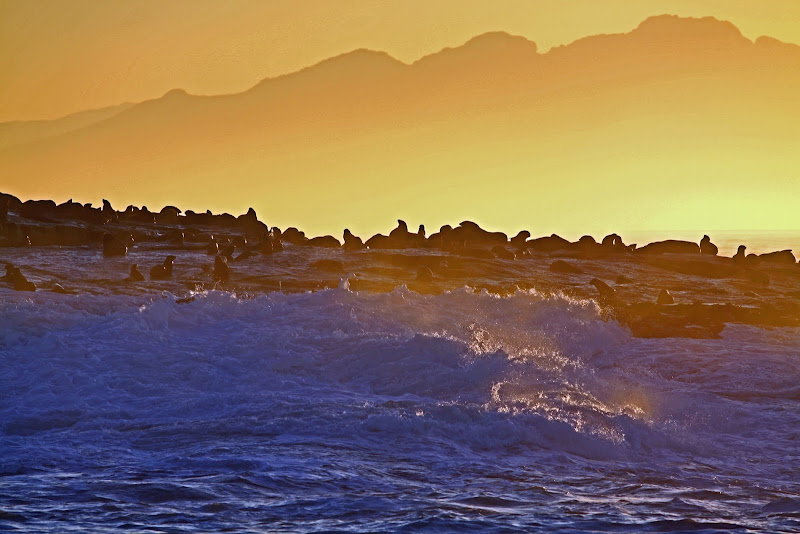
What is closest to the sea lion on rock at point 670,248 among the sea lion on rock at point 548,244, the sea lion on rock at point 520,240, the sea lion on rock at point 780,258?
the sea lion on rock at point 780,258

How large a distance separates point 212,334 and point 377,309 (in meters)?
5.53

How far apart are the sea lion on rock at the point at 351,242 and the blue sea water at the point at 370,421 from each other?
25.6 m

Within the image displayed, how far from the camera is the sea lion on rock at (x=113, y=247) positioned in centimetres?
4484

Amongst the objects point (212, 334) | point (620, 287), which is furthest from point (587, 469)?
point (620, 287)

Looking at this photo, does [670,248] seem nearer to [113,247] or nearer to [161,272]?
[113,247]

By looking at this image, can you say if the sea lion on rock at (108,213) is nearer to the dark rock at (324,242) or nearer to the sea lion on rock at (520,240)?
the dark rock at (324,242)

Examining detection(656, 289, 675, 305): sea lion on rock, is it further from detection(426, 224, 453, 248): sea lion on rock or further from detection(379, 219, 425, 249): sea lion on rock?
detection(379, 219, 425, 249): sea lion on rock

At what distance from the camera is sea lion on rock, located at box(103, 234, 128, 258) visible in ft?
147

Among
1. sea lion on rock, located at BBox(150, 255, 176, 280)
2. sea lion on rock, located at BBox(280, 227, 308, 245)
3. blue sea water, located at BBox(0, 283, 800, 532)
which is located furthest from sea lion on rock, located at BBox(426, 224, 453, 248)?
Result: blue sea water, located at BBox(0, 283, 800, 532)

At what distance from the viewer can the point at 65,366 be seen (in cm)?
2238

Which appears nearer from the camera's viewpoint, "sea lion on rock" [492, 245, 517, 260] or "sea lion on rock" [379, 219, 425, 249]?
"sea lion on rock" [492, 245, 517, 260]

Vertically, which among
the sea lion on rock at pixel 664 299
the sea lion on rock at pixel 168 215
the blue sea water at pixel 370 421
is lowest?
the blue sea water at pixel 370 421

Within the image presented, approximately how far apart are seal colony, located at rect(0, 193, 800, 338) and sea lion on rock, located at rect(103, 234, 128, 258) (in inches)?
2.6

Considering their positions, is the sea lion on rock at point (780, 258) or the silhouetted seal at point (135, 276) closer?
the silhouetted seal at point (135, 276)
